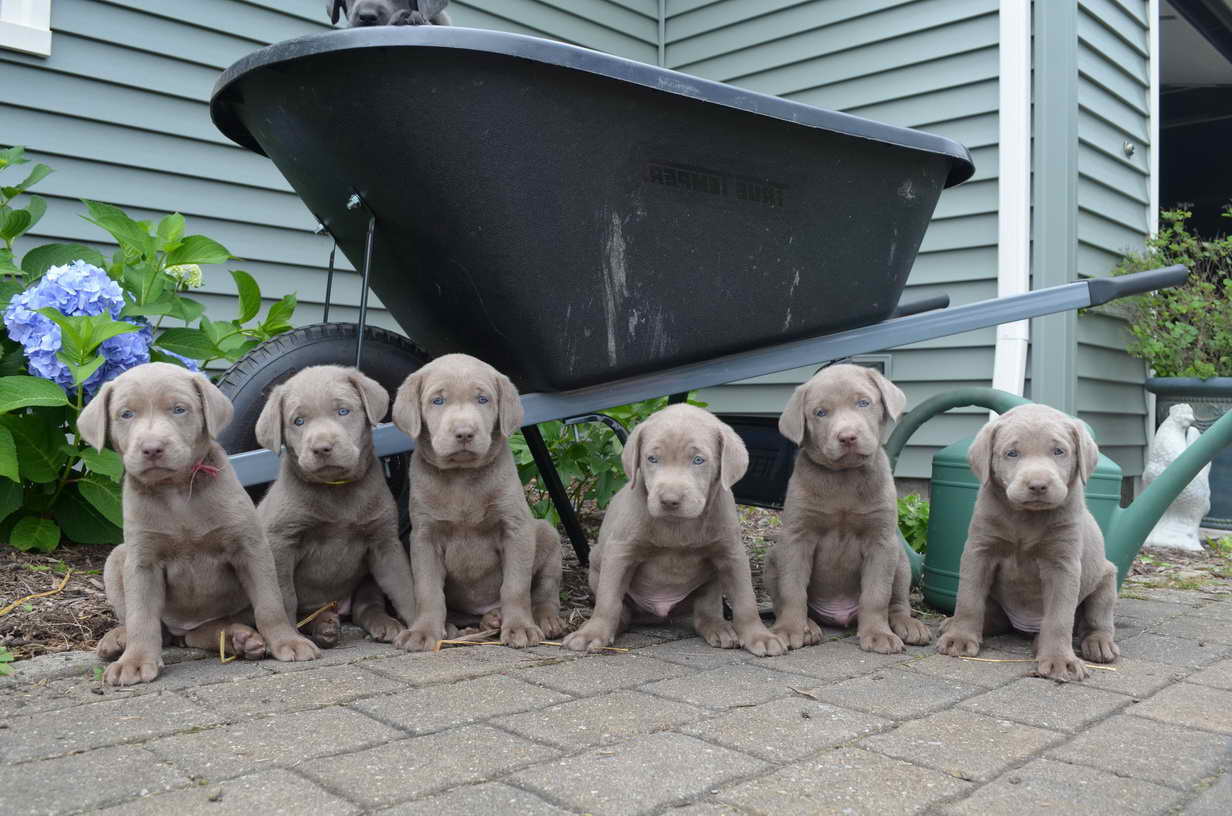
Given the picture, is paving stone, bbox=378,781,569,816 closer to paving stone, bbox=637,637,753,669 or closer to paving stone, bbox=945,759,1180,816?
paving stone, bbox=945,759,1180,816

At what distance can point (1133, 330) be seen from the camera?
233 inches

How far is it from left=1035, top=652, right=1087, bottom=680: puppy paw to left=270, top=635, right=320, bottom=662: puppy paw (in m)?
1.89

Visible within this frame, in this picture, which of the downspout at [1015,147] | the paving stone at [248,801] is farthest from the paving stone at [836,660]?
the downspout at [1015,147]

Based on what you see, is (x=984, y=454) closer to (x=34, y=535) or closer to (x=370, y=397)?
(x=370, y=397)

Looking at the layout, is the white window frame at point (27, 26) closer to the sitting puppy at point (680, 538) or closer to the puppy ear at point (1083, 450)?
the sitting puppy at point (680, 538)

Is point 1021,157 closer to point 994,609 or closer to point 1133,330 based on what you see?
point 1133,330

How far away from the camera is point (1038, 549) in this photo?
2.65 m

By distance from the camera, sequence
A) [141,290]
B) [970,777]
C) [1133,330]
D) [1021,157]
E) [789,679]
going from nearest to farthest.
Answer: [970,777], [789,679], [141,290], [1021,157], [1133,330]

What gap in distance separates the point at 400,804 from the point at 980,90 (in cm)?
543

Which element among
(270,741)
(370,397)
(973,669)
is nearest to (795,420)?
(973,669)

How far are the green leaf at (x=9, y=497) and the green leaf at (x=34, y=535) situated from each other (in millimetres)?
71

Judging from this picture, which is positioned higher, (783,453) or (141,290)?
(141,290)

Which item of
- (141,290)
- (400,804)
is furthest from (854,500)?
(141,290)

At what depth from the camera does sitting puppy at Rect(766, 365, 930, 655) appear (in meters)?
2.77
